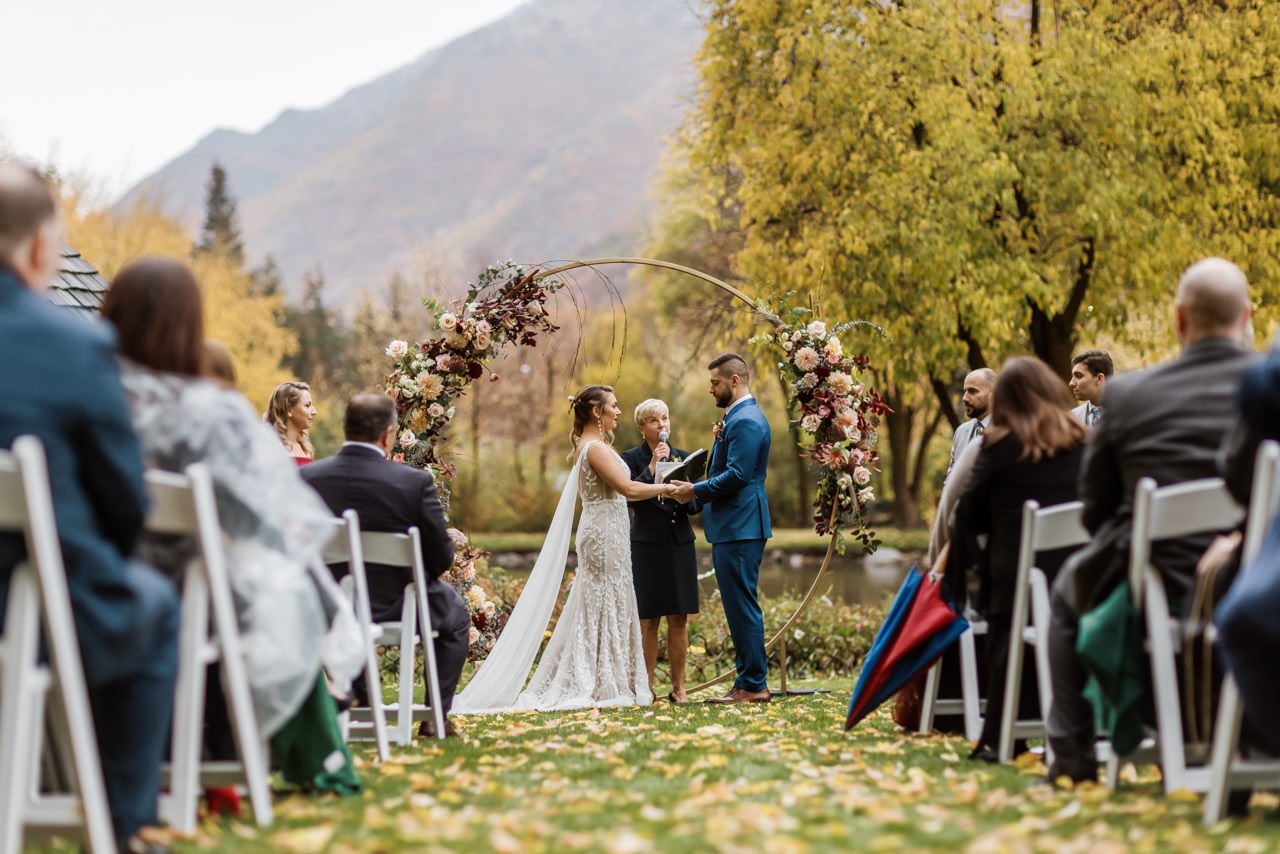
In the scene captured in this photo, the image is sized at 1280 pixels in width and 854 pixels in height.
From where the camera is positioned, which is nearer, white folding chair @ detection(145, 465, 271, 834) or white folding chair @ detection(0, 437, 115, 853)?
white folding chair @ detection(0, 437, 115, 853)

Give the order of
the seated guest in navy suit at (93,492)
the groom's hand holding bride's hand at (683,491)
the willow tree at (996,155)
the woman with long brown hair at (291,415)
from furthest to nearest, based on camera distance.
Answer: the willow tree at (996,155), the groom's hand holding bride's hand at (683,491), the woman with long brown hair at (291,415), the seated guest in navy suit at (93,492)

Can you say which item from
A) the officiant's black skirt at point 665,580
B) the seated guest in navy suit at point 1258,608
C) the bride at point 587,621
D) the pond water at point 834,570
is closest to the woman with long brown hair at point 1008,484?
the seated guest in navy suit at point 1258,608

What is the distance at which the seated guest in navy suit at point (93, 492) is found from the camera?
3.61 metres

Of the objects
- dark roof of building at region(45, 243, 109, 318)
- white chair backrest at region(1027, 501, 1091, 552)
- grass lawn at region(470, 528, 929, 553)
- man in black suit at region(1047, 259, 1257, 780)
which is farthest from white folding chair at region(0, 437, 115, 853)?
grass lawn at region(470, 528, 929, 553)

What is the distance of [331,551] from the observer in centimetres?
647

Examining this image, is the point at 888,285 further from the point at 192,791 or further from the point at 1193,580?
the point at 192,791

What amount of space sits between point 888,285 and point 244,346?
25282mm

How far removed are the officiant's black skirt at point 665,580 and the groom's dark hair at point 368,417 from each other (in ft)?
10.7

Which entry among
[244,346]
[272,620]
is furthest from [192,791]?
[244,346]

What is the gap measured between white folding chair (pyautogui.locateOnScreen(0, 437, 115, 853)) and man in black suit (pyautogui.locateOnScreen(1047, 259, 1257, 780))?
3420 millimetres

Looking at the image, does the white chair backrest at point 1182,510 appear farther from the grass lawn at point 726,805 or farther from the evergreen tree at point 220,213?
the evergreen tree at point 220,213

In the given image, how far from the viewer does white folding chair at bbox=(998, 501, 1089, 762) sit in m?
5.73

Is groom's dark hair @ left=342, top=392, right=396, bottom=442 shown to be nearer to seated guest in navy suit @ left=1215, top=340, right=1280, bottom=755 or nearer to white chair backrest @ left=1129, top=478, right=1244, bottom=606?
white chair backrest @ left=1129, top=478, right=1244, bottom=606

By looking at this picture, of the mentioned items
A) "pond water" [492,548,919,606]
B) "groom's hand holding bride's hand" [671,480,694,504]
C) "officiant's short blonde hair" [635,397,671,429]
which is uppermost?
"officiant's short blonde hair" [635,397,671,429]
